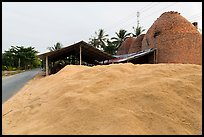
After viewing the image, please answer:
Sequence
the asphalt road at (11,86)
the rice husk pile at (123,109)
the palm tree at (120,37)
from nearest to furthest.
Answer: the rice husk pile at (123,109)
the asphalt road at (11,86)
the palm tree at (120,37)

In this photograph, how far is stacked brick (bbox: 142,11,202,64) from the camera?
69.4ft

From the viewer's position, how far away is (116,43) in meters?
38.4

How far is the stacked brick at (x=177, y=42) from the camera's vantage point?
21.1m

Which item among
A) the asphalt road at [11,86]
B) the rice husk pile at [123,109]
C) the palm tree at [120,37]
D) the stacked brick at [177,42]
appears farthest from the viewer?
the palm tree at [120,37]

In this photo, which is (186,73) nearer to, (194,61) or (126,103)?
(126,103)

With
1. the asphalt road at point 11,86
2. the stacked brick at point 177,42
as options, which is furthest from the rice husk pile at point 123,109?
the stacked brick at point 177,42

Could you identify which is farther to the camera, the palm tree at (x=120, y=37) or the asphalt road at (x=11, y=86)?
the palm tree at (x=120, y=37)

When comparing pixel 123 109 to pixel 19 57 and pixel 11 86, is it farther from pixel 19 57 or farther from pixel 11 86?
pixel 19 57

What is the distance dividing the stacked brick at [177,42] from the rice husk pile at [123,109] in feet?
53.1

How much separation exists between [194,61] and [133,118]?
63.3ft

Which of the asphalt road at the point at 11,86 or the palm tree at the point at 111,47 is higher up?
the palm tree at the point at 111,47

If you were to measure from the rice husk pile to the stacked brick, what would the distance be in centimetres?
1618

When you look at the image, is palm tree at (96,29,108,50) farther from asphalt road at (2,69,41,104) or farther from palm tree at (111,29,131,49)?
asphalt road at (2,69,41,104)

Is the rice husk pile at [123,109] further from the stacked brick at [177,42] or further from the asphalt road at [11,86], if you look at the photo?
the stacked brick at [177,42]
